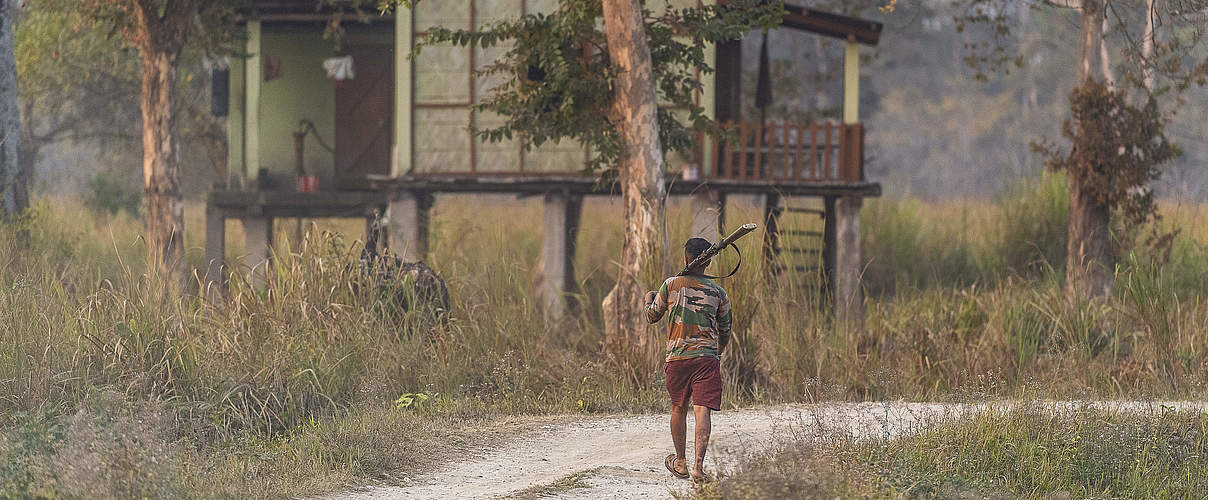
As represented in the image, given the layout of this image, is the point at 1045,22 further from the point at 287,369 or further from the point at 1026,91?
the point at 287,369

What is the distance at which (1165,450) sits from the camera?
306 inches

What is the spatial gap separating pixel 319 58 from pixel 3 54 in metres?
4.33

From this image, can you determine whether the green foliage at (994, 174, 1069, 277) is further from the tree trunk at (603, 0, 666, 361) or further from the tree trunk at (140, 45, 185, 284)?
the tree trunk at (140, 45, 185, 284)

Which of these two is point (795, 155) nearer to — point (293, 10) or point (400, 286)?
point (400, 286)

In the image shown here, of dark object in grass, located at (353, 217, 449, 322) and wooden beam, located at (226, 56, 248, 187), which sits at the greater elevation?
wooden beam, located at (226, 56, 248, 187)

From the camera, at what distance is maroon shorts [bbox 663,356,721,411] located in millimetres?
6656

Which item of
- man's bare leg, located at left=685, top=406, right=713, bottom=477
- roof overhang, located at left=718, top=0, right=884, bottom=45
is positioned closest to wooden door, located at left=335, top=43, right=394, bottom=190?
roof overhang, located at left=718, top=0, right=884, bottom=45

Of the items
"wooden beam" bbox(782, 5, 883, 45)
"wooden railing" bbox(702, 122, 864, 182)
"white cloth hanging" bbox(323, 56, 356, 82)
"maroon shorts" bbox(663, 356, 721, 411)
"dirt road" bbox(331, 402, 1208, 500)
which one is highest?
"wooden beam" bbox(782, 5, 883, 45)

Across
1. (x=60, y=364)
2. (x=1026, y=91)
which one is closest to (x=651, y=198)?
(x=60, y=364)

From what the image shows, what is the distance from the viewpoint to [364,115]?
1714 centimetres

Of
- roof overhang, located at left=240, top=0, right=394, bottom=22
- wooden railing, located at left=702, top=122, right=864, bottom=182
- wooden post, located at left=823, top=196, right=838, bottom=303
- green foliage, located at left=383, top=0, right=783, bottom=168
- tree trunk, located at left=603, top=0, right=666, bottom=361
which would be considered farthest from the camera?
roof overhang, located at left=240, top=0, right=394, bottom=22

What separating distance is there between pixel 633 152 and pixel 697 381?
13.3 feet

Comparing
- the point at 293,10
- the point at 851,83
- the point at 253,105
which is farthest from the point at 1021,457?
the point at 293,10

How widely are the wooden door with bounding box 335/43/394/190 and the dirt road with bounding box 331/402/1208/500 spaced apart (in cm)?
909
